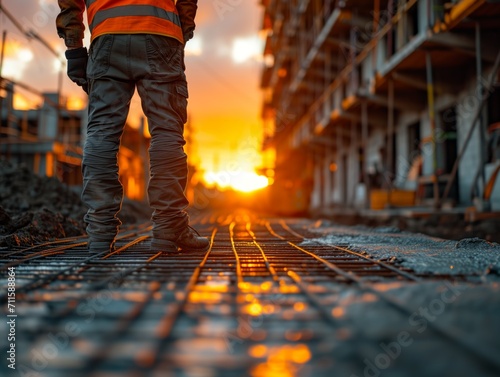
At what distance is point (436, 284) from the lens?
5.60 feet

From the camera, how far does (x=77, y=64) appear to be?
3.11 metres

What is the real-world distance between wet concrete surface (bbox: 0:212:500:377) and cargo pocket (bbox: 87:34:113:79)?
1.31 metres

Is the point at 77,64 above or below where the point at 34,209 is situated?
above

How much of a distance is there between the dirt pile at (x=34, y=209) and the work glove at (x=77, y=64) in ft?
3.89

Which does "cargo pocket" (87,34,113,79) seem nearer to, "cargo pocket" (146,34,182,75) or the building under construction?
"cargo pocket" (146,34,182,75)

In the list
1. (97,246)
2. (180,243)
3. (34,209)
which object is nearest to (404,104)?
(34,209)

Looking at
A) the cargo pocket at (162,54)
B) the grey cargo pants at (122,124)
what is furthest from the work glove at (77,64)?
the cargo pocket at (162,54)

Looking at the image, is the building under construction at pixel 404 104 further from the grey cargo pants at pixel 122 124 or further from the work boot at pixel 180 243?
the grey cargo pants at pixel 122 124

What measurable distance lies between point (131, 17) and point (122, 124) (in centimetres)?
69

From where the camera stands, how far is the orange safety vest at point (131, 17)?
9.71 feet

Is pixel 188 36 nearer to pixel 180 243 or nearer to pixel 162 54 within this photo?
pixel 162 54

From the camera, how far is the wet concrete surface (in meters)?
1.04

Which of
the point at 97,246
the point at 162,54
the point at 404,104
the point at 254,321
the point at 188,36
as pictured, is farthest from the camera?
the point at 404,104

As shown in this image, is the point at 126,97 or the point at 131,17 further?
the point at 126,97
